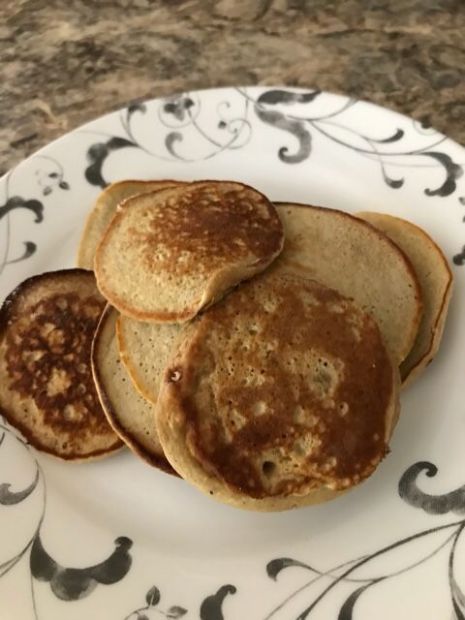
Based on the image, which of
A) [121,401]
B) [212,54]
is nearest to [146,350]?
[121,401]

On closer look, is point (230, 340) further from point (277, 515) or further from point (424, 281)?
point (424, 281)

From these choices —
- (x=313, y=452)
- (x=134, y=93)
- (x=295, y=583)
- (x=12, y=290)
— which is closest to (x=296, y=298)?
(x=313, y=452)

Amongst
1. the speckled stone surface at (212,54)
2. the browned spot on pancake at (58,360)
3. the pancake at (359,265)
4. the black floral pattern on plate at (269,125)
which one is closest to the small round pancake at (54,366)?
the browned spot on pancake at (58,360)

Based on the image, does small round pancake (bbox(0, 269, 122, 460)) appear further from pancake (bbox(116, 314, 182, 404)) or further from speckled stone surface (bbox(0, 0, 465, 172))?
speckled stone surface (bbox(0, 0, 465, 172))

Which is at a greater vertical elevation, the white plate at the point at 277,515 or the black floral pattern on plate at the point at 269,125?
the black floral pattern on plate at the point at 269,125

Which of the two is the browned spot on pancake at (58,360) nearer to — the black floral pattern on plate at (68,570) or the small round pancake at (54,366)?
the small round pancake at (54,366)

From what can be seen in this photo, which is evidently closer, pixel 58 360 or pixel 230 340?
pixel 230 340

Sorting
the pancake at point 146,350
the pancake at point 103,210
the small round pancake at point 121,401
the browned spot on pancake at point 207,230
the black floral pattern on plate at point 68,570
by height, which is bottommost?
the black floral pattern on plate at point 68,570
